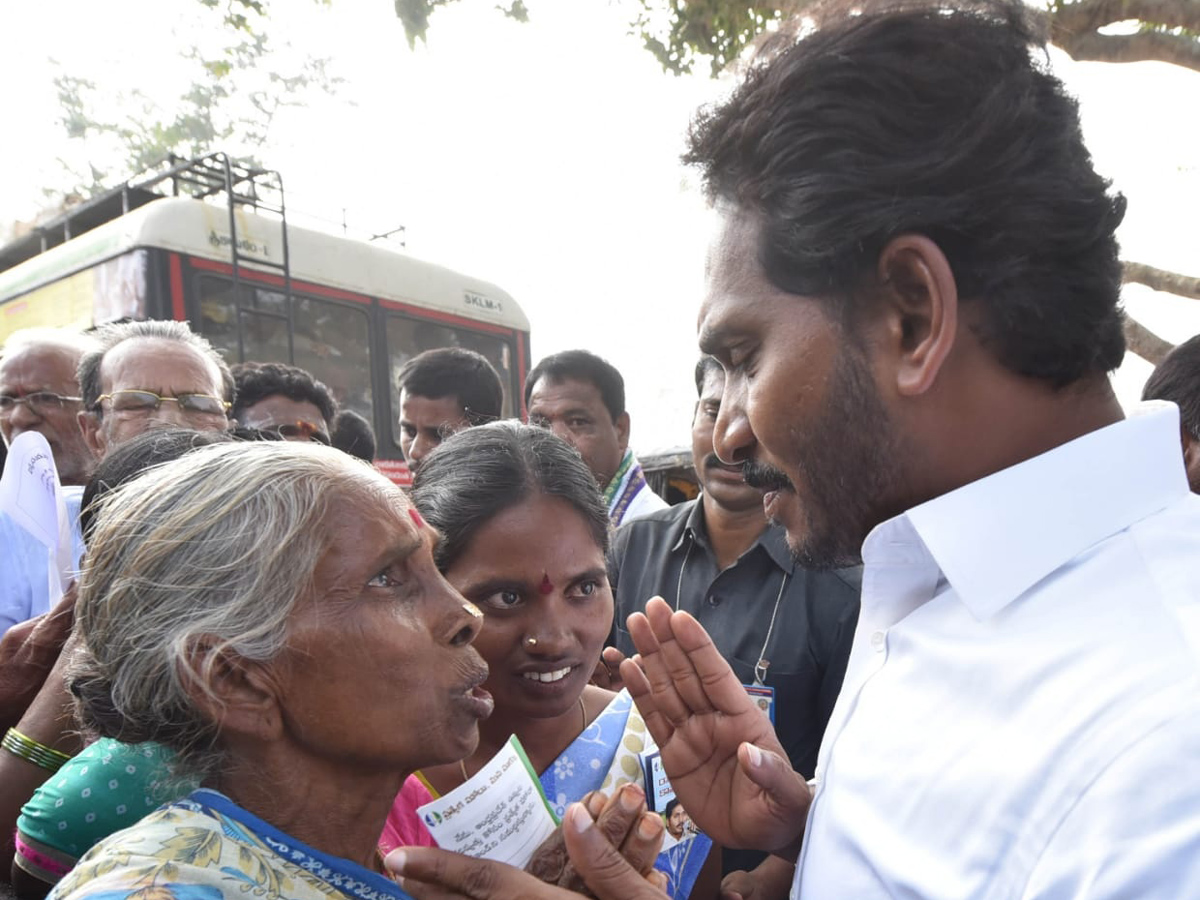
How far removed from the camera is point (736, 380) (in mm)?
1428

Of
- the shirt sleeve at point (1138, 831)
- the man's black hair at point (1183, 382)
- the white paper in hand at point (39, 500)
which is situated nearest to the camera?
the shirt sleeve at point (1138, 831)

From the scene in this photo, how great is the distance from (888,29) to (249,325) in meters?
6.13

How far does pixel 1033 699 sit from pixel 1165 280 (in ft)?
21.6

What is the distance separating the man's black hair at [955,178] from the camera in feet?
3.99

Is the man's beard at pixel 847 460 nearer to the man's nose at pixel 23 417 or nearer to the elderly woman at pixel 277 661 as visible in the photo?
the elderly woman at pixel 277 661

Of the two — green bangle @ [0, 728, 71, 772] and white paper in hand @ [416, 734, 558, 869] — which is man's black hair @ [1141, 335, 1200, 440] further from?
green bangle @ [0, 728, 71, 772]

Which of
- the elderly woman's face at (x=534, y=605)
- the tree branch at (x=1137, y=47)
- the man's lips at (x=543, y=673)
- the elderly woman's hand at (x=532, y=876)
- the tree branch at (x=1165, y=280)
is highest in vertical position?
the tree branch at (x=1137, y=47)

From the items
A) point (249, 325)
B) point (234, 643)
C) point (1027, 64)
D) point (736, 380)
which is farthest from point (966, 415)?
point (249, 325)

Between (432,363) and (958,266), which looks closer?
(958,266)

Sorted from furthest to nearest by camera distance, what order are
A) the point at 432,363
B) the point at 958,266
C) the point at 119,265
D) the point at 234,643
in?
the point at 119,265 < the point at 432,363 < the point at 234,643 < the point at 958,266

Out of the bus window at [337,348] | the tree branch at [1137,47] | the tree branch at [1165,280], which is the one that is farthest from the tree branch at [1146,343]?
the bus window at [337,348]

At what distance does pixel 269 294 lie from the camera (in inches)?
269

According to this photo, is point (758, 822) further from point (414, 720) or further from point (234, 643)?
point (234, 643)

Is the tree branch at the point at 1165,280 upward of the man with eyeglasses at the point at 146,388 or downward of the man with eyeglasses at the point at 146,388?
upward
